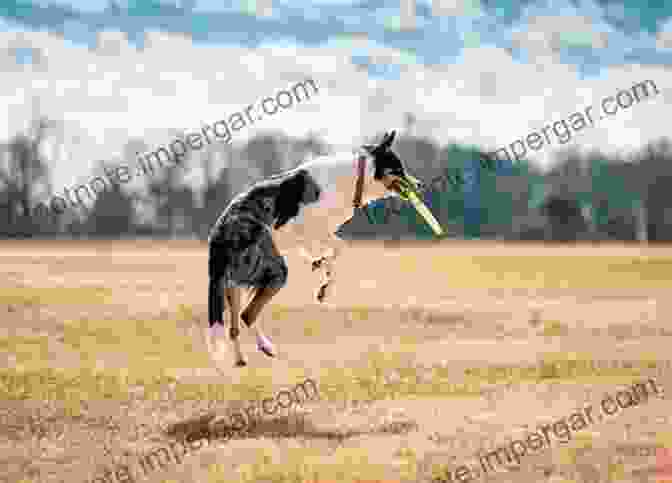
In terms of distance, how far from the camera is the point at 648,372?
17578 mm

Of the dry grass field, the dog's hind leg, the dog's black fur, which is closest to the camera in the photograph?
the dog's black fur

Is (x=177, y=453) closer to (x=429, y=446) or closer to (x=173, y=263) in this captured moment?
(x=429, y=446)

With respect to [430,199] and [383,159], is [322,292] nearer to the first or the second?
[383,159]

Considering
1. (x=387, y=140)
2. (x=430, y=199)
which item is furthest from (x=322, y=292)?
(x=430, y=199)

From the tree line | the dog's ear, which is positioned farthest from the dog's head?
the tree line

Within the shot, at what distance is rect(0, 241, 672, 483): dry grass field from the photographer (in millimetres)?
10641

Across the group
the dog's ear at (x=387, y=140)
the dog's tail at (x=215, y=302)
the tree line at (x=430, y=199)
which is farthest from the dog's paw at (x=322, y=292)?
the tree line at (x=430, y=199)

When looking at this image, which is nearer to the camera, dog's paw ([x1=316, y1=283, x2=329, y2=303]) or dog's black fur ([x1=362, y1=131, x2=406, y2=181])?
dog's black fur ([x1=362, y1=131, x2=406, y2=181])

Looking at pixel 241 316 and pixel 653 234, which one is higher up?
pixel 241 316

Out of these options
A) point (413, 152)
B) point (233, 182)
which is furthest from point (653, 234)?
point (233, 182)

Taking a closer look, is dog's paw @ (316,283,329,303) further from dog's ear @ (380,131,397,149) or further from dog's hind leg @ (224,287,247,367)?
dog's ear @ (380,131,397,149)

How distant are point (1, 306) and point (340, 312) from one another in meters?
11.1

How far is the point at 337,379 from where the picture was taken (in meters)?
16.4

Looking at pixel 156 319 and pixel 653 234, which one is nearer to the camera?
pixel 156 319
